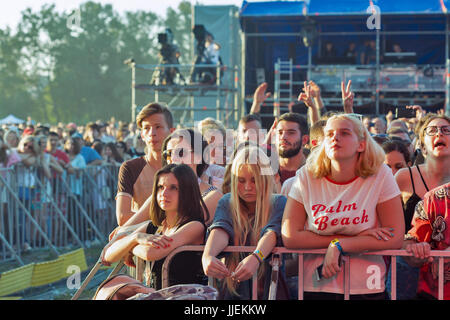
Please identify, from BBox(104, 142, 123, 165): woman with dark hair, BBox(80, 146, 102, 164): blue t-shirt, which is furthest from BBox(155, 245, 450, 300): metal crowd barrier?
BBox(104, 142, 123, 165): woman with dark hair

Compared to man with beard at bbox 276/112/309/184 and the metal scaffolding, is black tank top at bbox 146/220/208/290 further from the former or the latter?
the metal scaffolding

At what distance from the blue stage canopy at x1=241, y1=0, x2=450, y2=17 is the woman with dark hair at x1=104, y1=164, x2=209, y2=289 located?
1220cm

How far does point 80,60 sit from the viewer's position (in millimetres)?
59219

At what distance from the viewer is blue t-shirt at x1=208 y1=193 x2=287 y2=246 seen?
3.66 meters

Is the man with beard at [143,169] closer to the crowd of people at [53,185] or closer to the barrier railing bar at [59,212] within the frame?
the crowd of people at [53,185]

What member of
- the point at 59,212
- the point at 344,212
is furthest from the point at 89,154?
the point at 344,212

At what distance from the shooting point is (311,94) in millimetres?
6477

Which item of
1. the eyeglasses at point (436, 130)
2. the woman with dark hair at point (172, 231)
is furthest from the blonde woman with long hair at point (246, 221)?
the eyeglasses at point (436, 130)

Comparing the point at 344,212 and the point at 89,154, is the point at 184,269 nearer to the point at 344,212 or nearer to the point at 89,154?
the point at 344,212

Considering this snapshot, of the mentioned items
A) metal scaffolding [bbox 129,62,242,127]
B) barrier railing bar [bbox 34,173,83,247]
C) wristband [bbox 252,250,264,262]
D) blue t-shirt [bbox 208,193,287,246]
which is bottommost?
barrier railing bar [bbox 34,173,83,247]

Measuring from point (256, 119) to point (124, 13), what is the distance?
182 feet

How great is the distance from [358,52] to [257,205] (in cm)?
1461

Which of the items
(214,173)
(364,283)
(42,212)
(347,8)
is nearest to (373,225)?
(364,283)
